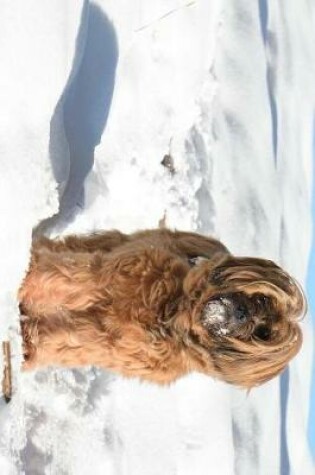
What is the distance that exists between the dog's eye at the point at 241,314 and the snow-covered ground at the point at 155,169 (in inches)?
27.9

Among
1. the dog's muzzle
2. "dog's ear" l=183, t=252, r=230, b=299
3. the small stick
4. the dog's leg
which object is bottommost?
the small stick

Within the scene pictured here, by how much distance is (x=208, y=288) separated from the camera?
243 centimetres

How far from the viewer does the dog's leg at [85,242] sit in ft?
9.04

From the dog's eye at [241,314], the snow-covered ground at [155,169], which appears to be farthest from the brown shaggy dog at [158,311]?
the snow-covered ground at [155,169]

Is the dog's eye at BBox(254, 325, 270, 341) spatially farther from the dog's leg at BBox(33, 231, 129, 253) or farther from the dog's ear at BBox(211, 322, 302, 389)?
the dog's leg at BBox(33, 231, 129, 253)

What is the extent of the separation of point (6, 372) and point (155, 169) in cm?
193

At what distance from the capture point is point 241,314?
238cm

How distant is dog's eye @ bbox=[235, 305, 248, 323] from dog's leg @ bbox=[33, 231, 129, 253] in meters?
0.65

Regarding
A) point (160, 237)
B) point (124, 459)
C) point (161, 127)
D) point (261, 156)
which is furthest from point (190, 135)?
point (124, 459)

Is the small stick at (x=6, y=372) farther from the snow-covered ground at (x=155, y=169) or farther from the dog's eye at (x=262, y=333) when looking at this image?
the dog's eye at (x=262, y=333)

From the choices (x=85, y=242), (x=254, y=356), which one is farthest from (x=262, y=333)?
(x=85, y=242)

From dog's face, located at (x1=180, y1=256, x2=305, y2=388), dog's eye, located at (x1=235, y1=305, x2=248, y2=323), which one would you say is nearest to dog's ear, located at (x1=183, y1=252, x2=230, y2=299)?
dog's face, located at (x1=180, y1=256, x2=305, y2=388)

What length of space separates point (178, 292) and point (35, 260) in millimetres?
527

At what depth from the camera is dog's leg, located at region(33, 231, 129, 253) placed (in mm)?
2756
